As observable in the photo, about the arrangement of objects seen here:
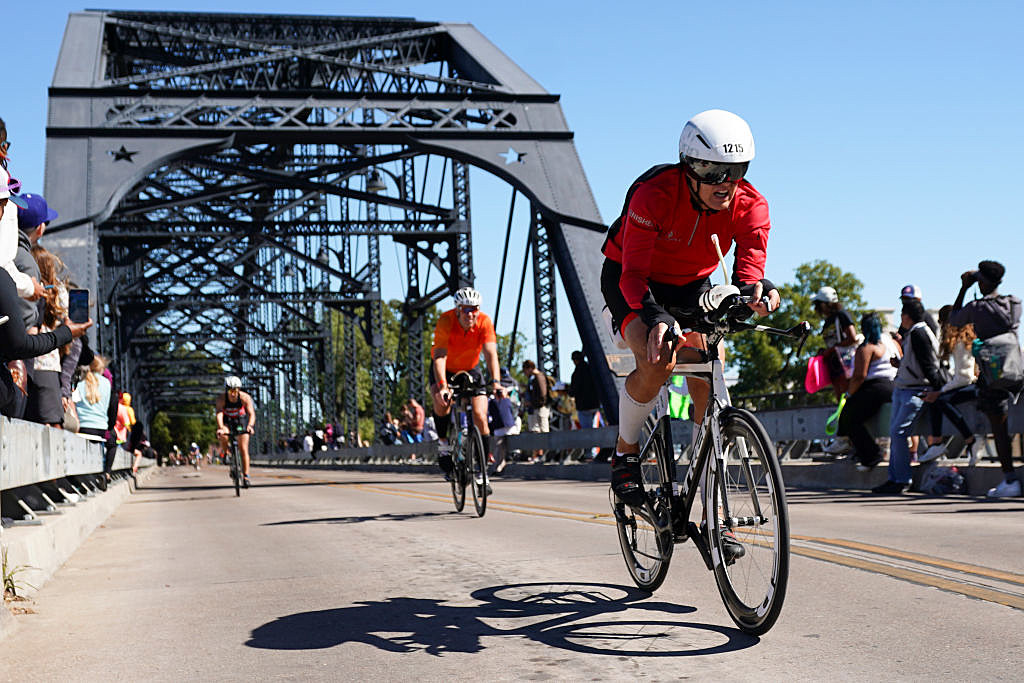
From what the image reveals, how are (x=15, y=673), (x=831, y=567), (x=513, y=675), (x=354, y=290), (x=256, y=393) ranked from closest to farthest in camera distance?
(x=513, y=675), (x=15, y=673), (x=831, y=567), (x=354, y=290), (x=256, y=393)

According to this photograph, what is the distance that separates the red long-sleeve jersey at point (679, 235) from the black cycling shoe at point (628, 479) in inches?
31.7

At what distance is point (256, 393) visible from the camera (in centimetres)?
10025

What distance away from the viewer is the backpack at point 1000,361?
10.7 metres

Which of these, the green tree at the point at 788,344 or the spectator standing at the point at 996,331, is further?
the green tree at the point at 788,344

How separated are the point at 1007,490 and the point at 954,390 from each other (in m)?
1.34

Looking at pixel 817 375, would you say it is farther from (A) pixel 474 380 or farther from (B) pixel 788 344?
(B) pixel 788 344

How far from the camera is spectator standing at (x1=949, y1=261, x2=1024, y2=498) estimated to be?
10586 millimetres

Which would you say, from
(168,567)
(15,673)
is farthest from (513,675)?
(168,567)

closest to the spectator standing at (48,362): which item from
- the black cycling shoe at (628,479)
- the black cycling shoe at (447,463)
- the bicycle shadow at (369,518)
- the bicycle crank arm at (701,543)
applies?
the bicycle shadow at (369,518)

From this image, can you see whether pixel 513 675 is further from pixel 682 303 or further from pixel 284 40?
pixel 284 40

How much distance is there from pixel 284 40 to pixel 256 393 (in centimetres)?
7502

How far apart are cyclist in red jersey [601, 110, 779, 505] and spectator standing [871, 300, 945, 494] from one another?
23.5 ft

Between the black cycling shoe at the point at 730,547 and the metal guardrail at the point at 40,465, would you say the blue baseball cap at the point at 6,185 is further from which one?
the black cycling shoe at the point at 730,547

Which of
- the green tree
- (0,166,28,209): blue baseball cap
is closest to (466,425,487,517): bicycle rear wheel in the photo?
(0,166,28,209): blue baseball cap
